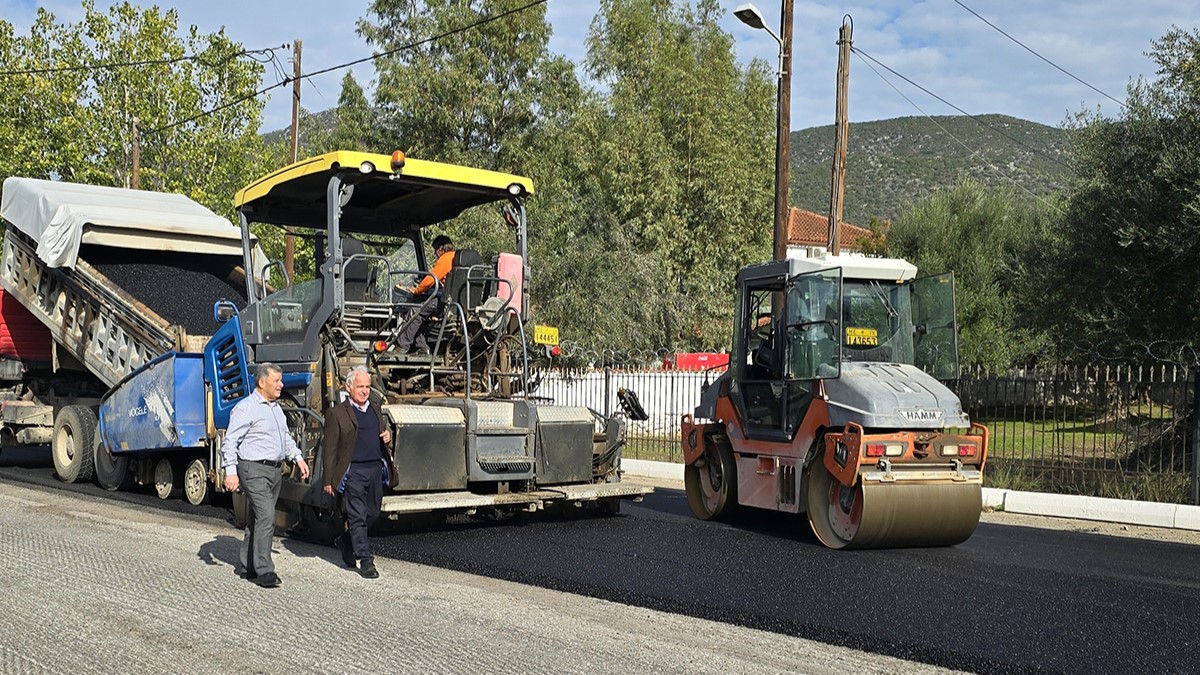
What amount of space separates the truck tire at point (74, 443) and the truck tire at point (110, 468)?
192 millimetres

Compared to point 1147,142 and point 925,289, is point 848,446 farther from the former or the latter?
point 1147,142

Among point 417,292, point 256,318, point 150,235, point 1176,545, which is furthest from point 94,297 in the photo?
point 1176,545

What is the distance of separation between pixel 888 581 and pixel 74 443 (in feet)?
31.8

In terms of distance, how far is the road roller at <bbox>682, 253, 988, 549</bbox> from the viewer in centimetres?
891

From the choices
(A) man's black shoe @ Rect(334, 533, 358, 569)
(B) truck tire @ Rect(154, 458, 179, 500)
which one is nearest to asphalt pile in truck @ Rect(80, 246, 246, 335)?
(B) truck tire @ Rect(154, 458, 179, 500)

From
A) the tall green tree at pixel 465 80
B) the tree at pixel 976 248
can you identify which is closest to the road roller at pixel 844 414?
the tree at pixel 976 248

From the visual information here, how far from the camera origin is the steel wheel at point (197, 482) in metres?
11.7

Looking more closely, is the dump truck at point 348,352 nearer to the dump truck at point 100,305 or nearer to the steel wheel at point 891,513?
the dump truck at point 100,305

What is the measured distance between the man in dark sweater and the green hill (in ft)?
297

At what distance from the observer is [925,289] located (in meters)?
10.2

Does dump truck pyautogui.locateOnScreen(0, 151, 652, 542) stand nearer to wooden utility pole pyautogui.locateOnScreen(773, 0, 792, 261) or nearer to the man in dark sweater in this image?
the man in dark sweater

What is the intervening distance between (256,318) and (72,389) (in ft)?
17.4

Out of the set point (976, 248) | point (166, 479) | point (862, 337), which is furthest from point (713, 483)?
point (976, 248)

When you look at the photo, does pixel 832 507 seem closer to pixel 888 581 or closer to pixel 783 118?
pixel 888 581
